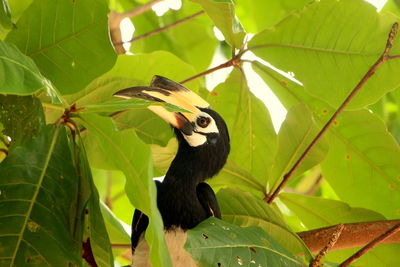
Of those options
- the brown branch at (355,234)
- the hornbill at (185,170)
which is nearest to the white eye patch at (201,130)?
the hornbill at (185,170)

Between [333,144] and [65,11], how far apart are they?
91 cm

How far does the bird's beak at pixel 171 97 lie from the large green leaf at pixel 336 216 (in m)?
0.37

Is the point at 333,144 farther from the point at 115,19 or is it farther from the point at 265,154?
the point at 115,19

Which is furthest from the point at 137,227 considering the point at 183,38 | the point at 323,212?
the point at 183,38

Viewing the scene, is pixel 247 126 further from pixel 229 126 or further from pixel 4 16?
pixel 4 16

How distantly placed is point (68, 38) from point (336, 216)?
0.89 m

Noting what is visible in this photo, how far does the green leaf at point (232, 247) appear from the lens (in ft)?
4.17

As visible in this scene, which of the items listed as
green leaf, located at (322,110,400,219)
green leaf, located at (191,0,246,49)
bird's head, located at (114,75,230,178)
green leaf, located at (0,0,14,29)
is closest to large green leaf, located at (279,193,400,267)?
green leaf, located at (322,110,400,219)

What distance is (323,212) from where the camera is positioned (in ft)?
6.73

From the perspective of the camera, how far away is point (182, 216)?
181cm

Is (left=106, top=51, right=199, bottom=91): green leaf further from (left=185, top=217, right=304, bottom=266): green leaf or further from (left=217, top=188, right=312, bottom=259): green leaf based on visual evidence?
(left=185, top=217, right=304, bottom=266): green leaf

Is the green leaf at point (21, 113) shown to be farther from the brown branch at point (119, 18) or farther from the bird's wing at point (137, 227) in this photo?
the brown branch at point (119, 18)

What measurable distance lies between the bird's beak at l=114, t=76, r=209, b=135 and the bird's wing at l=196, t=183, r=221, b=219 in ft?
0.53

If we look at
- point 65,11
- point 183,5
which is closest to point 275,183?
point 65,11
